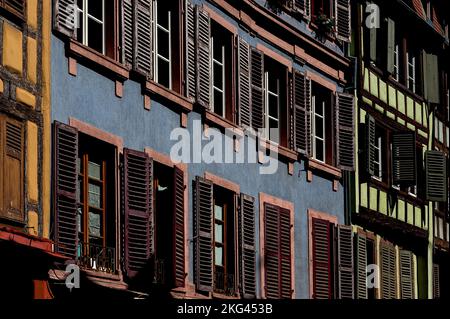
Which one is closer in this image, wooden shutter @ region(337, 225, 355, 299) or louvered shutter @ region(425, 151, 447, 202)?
wooden shutter @ region(337, 225, 355, 299)

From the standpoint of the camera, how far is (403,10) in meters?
36.8

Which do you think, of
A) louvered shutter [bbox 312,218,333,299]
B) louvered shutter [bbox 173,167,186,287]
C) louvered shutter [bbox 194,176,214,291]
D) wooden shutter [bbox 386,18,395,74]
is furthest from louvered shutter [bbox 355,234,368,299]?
louvered shutter [bbox 173,167,186,287]

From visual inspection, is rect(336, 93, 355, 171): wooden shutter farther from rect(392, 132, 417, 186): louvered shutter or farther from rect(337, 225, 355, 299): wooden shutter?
rect(392, 132, 417, 186): louvered shutter

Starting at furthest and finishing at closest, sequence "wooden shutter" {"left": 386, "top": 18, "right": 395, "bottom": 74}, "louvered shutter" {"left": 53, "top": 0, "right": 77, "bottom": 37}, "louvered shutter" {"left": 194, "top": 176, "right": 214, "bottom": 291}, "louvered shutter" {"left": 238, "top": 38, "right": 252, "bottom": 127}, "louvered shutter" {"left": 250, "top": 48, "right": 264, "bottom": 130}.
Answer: "wooden shutter" {"left": 386, "top": 18, "right": 395, "bottom": 74} < "louvered shutter" {"left": 250, "top": 48, "right": 264, "bottom": 130} < "louvered shutter" {"left": 238, "top": 38, "right": 252, "bottom": 127} < "louvered shutter" {"left": 194, "top": 176, "right": 214, "bottom": 291} < "louvered shutter" {"left": 53, "top": 0, "right": 77, "bottom": 37}

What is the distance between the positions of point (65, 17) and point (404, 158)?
49.7ft

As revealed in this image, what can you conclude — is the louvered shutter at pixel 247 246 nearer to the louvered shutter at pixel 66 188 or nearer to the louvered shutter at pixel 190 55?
the louvered shutter at pixel 190 55

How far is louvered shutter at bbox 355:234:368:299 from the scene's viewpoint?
32.8 metres

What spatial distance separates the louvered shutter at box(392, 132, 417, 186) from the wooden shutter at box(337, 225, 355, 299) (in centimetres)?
403

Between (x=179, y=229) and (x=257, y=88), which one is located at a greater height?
(x=257, y=88)

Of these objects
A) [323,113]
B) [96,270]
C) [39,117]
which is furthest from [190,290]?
[323,113]

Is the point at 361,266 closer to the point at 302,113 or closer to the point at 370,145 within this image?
the point at 370,145

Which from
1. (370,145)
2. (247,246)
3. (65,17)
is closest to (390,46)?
(370,145)

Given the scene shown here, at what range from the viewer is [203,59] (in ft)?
86.9

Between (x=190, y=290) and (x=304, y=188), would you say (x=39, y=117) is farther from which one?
(x=304, y=188)
